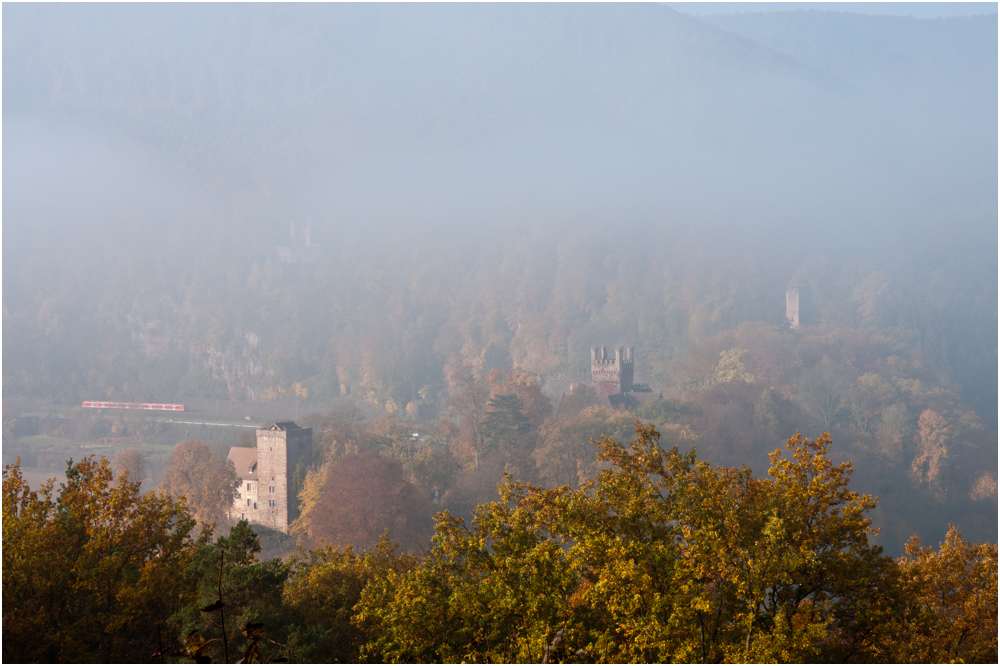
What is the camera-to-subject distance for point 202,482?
181ft

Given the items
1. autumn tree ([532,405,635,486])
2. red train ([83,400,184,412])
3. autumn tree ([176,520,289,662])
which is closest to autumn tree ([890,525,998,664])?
autumn tree ([176,520,289,662])

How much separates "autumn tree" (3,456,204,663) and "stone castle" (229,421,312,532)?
33.9 m

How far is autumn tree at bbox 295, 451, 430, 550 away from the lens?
1703 inches

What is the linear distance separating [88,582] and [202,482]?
42.8 metres

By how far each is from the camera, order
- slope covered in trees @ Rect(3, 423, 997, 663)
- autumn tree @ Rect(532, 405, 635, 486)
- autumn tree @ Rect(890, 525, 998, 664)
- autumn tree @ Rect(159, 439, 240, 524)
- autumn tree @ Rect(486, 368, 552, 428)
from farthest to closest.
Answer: autumn tree @ Rect(486, 368, 552, 428) < autumn tree @ Rect(159, 439, 240, 524) < autumn tree @ Rect(532, 405, 635, 486) < autumn tree @ Rect(890, 525, 998, 664) < slope covered in trees @ Rect(3, 423, 997, 663)

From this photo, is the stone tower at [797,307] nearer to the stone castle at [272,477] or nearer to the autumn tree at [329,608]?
the stone castle at [272,477]

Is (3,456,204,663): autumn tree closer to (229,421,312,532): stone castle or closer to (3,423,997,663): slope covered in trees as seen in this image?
(3,423,997,663): slope covered in trees

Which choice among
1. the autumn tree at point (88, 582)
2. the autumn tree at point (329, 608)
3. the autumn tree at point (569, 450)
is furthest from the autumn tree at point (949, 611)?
the autumn tree at point (569, 450)

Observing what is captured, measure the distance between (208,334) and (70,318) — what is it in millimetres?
43122

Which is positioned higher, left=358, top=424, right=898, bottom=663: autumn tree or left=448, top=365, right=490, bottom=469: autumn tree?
left=358, top=424, right=898, bottom=663: autumn tree

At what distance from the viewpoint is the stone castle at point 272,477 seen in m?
50.9

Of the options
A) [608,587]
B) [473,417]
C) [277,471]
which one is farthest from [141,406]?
[608,587]

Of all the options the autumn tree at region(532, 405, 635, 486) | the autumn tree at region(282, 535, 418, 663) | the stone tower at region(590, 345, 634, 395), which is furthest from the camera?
the stone tower at region(590, 345, 634, 395)

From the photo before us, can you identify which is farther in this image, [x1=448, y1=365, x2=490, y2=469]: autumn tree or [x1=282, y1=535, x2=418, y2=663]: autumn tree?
[x1=448, y1=365, x2=490, y2=469]: autumn tree
